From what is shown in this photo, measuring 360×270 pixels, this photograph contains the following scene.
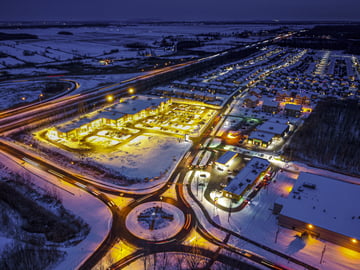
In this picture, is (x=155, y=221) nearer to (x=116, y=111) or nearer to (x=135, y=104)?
(x=116, y=111)

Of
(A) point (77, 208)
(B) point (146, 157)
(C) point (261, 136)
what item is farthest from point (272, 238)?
(C) point (261, 136)

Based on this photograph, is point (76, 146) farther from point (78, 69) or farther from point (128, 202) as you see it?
point (78, 69)

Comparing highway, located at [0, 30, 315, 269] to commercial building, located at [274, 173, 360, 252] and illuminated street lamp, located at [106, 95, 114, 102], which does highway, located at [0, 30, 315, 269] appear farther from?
illuminated street lamp, located at [106, 95, 114, 102]

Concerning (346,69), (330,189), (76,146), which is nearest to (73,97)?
(76,146)

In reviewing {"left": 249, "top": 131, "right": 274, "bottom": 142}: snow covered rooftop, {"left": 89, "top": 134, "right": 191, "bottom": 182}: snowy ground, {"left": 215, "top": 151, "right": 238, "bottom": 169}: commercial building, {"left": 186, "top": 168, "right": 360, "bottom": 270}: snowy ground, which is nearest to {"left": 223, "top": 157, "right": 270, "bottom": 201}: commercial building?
{"left": 186, "top": 168, "right": 360, "bottom": 270}: snowy ground

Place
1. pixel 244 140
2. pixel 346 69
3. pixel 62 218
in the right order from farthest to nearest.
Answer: pixel 346 69 < pixel 244 140 < pixel 62 218

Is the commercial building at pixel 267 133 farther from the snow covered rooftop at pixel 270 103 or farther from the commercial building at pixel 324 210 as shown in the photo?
the commercial building at pixel 324 210
